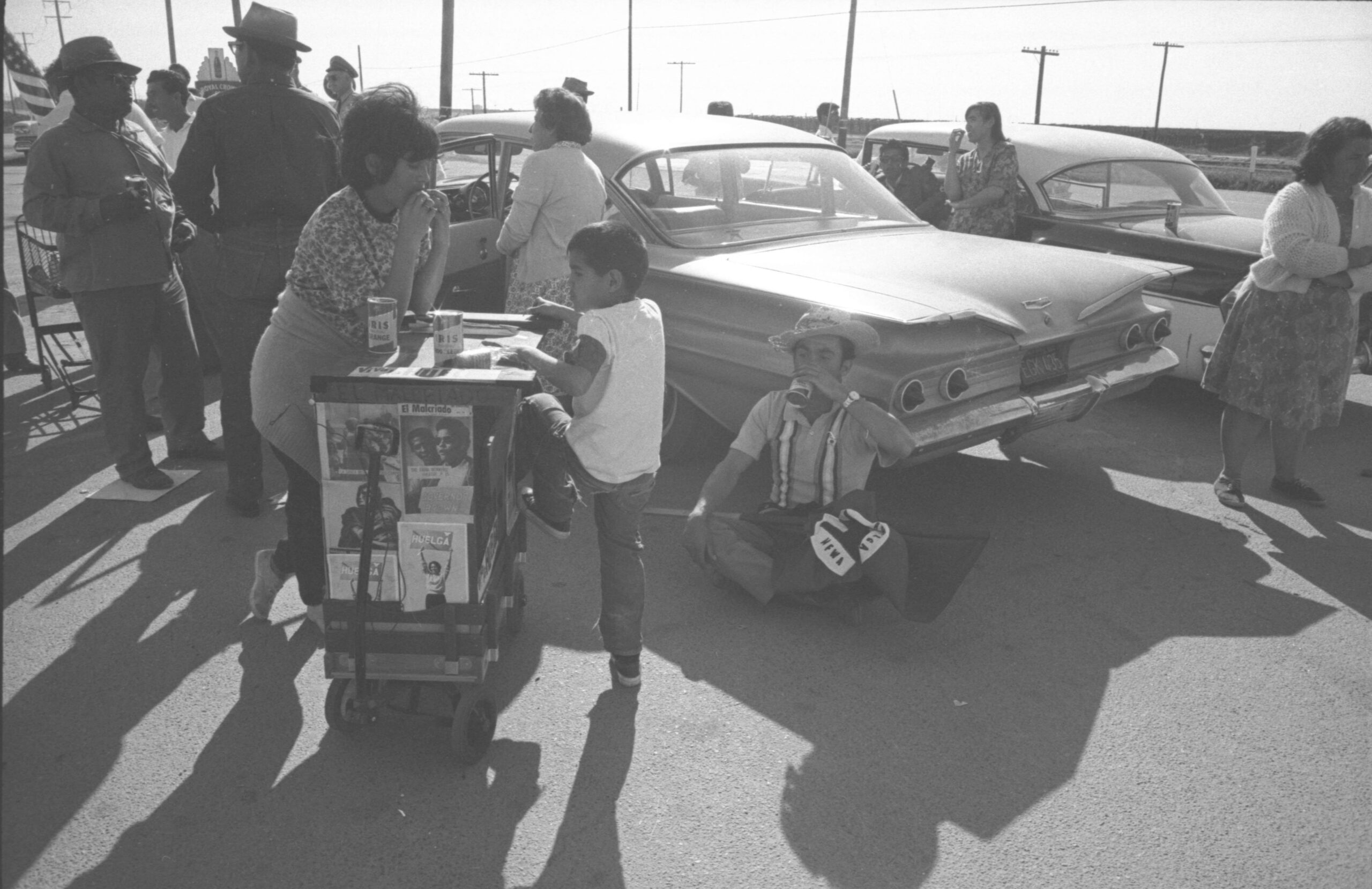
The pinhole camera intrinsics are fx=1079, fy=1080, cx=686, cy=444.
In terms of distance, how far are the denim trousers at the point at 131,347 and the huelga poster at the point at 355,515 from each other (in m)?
2.60

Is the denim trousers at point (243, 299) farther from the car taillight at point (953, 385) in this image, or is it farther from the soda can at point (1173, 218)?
the soda can at point (1173, 218)

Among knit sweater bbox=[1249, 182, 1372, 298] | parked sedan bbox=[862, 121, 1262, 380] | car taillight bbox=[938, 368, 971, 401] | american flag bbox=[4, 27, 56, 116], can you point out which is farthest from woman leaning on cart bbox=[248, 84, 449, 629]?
parked sedan bbox=[862, 121, 1262, 380]

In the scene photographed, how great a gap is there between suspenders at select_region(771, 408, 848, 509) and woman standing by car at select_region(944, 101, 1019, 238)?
3.75 metres

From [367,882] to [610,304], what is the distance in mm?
1664

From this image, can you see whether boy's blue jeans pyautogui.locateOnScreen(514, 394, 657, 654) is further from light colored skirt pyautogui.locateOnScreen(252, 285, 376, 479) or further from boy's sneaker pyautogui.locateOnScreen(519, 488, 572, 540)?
light colored skirt pyautogui.locateOnScreen(252, 285, 376, 479)

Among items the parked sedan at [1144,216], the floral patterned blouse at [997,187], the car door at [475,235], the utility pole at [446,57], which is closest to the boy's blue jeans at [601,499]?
the car door at [475,235]

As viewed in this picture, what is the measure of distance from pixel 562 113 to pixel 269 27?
136cm

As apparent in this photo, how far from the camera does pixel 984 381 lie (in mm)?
4445

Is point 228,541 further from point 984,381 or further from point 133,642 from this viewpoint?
point 984,381

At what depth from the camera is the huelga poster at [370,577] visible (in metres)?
2.87

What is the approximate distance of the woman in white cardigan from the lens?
15.8ft

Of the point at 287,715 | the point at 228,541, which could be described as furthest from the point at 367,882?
the point at 228,541

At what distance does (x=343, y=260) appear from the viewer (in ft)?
10.7

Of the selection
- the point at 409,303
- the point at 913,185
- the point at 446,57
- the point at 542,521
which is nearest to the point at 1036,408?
the point at 542,521
